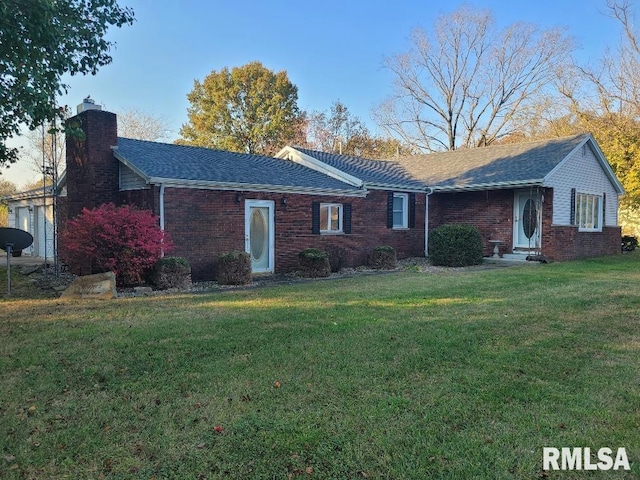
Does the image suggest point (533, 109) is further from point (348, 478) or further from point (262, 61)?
point (348, 478)

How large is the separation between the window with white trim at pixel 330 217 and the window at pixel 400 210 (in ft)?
9.96

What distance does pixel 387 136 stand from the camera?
40.4m

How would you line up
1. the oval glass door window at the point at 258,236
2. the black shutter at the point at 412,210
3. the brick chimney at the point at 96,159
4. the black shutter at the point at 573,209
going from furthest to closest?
1. the black shutter at the point at 412,210
2. the black shutter at the point at 573,209
3. the oval glass door window at the point at 258,236
4. the brick chimney at the point at 96,159

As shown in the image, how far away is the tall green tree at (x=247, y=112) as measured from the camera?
38219 millimetres

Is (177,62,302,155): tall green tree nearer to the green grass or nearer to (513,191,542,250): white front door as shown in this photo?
(513,191,542,250): white front door

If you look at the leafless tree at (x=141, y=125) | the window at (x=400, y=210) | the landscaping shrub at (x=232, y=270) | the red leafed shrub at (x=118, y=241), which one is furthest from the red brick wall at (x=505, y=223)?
the leafless tree at (x=141, y=125)

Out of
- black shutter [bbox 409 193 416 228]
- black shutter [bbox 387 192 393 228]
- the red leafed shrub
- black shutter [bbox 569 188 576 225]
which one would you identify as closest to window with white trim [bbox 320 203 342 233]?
black shutter [bbox 387 192 393 228]

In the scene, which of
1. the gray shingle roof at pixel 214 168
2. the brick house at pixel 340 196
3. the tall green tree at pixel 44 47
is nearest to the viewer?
the tall green tree at pixel 44 47

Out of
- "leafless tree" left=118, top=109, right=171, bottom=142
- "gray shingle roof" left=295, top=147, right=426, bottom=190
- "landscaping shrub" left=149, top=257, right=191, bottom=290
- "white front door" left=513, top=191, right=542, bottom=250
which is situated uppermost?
"leafless tree" left=118, top=109, right=171, bottom=142

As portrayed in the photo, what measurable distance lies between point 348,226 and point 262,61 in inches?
1139

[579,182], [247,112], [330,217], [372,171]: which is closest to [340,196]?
[330,217]

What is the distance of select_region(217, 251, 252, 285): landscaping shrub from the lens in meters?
11.2

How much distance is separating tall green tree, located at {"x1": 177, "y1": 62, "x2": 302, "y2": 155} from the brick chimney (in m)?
25.4

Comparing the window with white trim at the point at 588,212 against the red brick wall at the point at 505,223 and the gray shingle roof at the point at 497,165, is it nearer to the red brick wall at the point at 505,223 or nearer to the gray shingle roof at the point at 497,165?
the red brick wall at the point at 505,223
